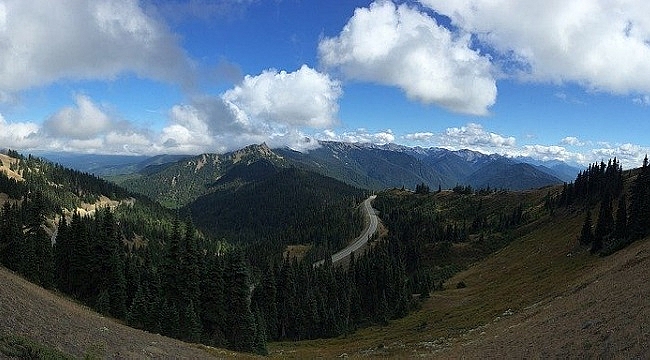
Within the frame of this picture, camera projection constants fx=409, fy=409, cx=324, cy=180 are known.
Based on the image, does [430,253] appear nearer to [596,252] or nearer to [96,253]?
[596,252]

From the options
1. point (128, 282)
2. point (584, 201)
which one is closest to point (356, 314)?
point (128, 282)

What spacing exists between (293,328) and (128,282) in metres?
41.6

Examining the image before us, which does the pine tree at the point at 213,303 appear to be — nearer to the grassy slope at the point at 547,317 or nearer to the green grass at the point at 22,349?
the grassy slope at the point at 547,317

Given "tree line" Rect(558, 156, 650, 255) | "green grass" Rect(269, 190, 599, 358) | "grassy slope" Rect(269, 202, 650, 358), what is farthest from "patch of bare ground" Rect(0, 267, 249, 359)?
"tree line" Rect(558, 156, 650, 255)

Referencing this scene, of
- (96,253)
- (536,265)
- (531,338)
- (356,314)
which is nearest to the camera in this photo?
(531,338)

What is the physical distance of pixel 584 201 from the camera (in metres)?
153

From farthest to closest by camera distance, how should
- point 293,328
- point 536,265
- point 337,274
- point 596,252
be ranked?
point 337,274 → point 293,328 → point 536,265 → point 596,252

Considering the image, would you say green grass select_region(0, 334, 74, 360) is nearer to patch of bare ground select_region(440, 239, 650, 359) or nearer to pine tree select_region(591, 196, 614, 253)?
patch of bare ground select_region(440, 239, 650, 359)

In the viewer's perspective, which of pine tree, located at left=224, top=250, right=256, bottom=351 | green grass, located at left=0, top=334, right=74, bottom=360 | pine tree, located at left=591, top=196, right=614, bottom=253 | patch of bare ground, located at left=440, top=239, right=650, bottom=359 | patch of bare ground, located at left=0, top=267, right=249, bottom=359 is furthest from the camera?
pine tree, located at left=591, top=196, right=614, bottom=253

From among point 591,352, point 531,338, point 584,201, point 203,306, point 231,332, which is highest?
point 584,201

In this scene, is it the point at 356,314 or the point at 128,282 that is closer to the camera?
the point at 128,282

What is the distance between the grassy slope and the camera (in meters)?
24.3

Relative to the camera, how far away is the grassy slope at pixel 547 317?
957 inches

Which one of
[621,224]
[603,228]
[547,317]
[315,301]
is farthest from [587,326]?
[315,301]
